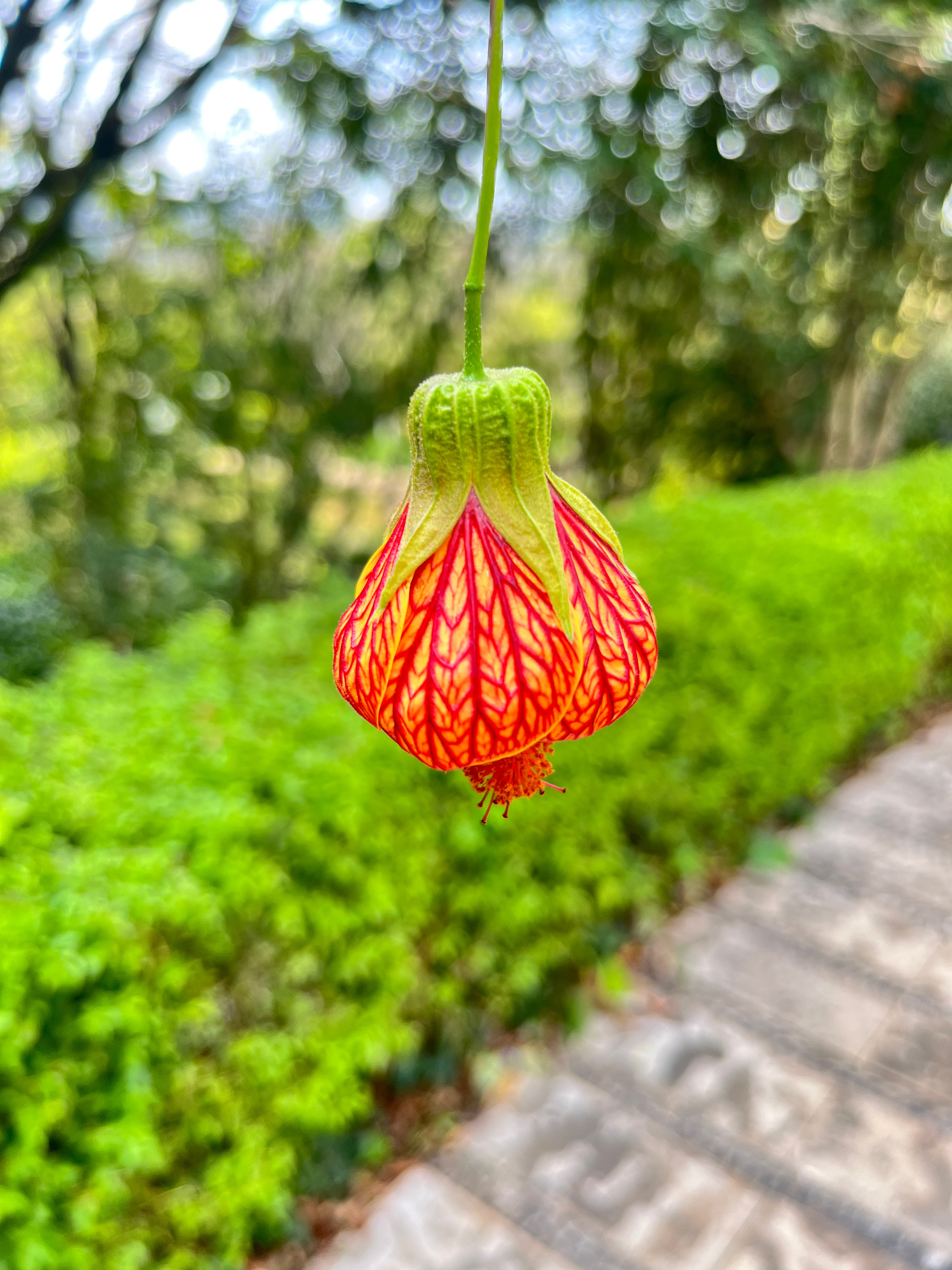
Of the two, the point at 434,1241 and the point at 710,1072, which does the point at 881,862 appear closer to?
the point at 710,1072

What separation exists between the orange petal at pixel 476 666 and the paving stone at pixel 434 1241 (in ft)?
4.93

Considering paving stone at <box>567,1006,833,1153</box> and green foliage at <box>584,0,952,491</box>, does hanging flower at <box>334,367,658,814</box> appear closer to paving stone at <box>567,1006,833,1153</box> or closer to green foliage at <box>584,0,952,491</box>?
green foliage at <box>584,0,952,491</box>

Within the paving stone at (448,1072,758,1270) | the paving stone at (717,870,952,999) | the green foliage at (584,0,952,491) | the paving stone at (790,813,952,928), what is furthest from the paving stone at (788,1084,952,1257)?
the green foliage at (584,0,952,491)

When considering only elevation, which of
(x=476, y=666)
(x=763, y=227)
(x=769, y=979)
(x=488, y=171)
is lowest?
(x=769, y=979)

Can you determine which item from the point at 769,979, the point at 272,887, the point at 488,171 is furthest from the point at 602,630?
the point at 769,979

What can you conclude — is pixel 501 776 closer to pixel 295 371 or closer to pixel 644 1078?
pixel 644 1078

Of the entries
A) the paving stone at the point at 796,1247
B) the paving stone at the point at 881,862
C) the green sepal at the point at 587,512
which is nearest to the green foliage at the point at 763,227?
the green sepal at the point at 587,512

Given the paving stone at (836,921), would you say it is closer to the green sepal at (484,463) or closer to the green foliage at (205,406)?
the green foliage at (205,406)

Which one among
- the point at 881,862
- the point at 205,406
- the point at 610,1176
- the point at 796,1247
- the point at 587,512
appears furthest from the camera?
the point at 205,406

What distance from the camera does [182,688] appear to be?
178 centimetres

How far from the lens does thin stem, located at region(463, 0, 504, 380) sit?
0.32 m

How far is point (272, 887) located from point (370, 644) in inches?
43.0

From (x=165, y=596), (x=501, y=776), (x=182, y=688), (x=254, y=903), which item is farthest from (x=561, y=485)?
(x=165, y=596)

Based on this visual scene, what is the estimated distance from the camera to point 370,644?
0.40 metres
